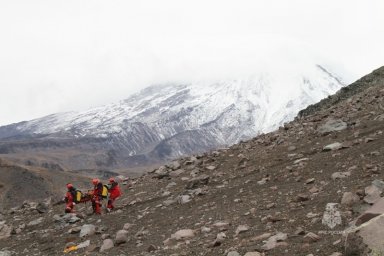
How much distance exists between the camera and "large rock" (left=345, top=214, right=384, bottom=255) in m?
8.23

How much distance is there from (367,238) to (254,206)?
6.15m

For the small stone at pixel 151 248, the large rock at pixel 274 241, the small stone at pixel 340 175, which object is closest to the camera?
the large rock at pixel 274 241

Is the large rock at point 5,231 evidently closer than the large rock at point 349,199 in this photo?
No

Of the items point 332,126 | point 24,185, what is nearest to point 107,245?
point 332,126

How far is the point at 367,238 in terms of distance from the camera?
8383 millimetres

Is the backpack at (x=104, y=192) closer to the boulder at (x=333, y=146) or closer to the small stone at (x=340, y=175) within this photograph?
the boulder at (x=333, y=146)

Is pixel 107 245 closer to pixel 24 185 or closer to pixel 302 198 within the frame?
pixel 302 198

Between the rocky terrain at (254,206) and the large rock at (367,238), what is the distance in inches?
0.7

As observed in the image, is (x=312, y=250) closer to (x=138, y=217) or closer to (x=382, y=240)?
(x=382, y=240)

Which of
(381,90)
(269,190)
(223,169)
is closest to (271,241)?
(269,190)

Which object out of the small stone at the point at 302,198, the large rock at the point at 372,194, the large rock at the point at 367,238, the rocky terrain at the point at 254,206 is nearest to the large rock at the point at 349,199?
the rocky terrain at the point at 254,206

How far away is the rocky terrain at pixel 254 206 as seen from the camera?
417 inches

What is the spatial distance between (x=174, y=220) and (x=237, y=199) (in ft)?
6.92

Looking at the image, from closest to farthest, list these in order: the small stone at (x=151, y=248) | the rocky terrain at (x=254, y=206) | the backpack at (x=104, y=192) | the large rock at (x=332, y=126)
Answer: the rocky terrain at (x=254, y=206) < the small stone at (x=151, y=248) < the backpack at (x=104, y=192) < the large rock at (x=332, y=126)
